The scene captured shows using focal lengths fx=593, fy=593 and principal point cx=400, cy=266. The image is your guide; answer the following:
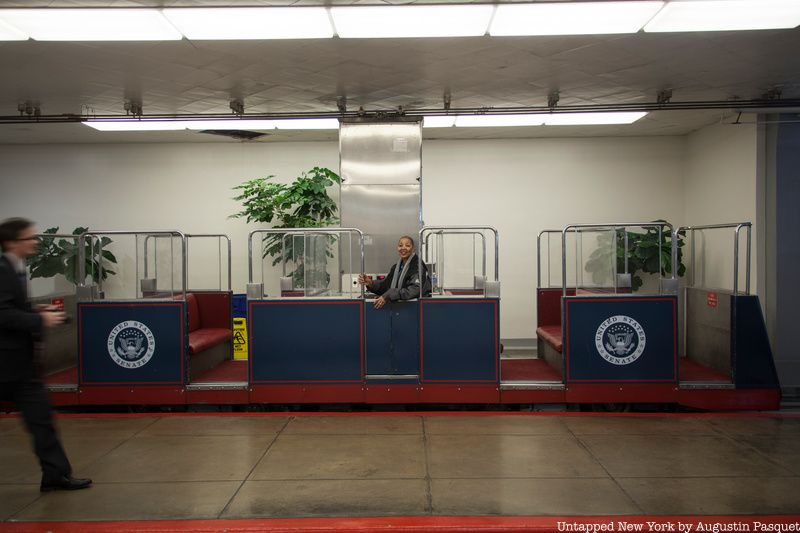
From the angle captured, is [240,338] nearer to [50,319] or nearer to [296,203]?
[296,203]

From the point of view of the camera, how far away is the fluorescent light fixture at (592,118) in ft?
28.2

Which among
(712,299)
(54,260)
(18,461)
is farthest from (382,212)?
(54,260)

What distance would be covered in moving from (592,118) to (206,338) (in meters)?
6.35

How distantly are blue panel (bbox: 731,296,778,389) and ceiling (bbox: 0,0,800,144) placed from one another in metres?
2.70

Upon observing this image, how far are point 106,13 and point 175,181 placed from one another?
661 cm

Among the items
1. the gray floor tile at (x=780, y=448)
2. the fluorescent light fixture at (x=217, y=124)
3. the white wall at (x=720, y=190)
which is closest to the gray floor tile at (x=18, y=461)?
the fluorescent light fixture at (x=217, y=124)

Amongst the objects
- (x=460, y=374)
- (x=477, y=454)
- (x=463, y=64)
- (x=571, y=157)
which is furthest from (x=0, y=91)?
(x=571, y=157)

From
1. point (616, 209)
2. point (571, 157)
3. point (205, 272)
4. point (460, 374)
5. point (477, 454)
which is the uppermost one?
point (571, 157)

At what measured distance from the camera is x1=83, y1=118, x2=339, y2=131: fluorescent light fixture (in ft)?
27.5

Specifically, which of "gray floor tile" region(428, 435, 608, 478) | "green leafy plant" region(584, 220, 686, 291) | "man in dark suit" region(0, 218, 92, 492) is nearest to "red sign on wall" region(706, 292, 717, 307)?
"green leafy plant" region(584, 220, 686, 291)

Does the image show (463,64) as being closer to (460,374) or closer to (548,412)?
(460,374)

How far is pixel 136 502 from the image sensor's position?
438 cm

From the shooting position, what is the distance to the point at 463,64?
249 inches

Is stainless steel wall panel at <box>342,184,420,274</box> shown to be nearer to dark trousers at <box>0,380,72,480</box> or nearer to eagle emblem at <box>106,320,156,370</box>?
eagle emblem at <box>106,320,156,370</box>
